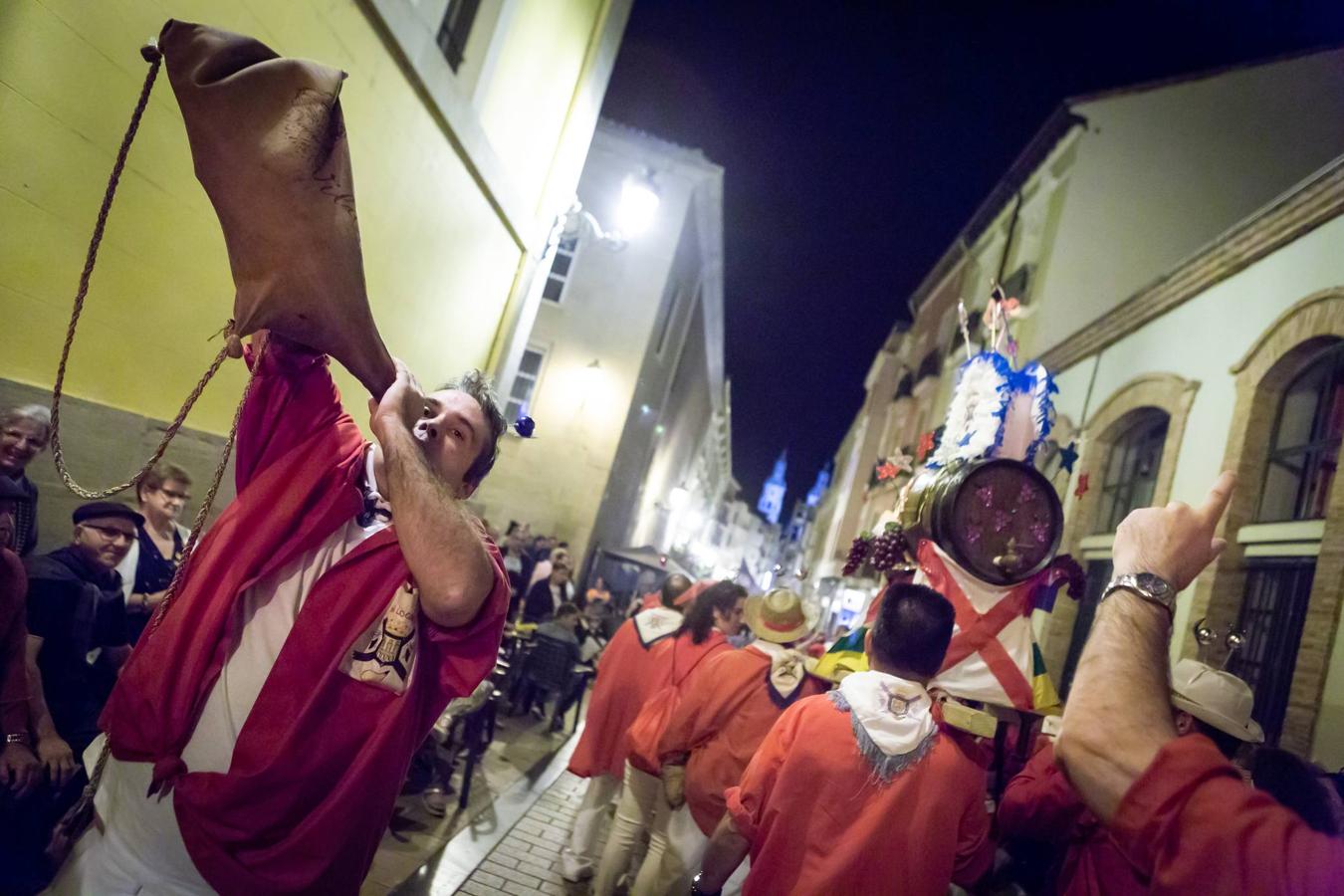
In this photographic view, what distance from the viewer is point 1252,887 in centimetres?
113

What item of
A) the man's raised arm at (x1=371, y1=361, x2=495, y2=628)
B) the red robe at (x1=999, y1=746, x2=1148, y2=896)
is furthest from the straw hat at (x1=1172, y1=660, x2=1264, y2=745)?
the man's raised arm at (x1=371, y1=361, x2=495, y2=628)

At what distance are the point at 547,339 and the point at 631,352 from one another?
2.12m

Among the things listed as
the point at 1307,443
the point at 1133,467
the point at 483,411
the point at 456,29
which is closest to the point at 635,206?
the point at 456,29

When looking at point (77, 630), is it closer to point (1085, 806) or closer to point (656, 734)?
point (656, 734)

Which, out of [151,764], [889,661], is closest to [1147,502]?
[889,661]

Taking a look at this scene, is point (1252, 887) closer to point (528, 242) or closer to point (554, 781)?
point (554, 781)

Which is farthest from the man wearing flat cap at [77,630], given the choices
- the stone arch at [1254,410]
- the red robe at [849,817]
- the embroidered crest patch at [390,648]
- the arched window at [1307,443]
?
the arched window at [1307,443]

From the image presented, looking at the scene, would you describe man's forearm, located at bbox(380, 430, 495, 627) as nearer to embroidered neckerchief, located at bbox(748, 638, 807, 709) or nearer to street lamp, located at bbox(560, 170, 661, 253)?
embroidered neckerchief, located at bbox(748, 638, 807, 709)

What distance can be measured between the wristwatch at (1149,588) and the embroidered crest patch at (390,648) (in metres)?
1.61

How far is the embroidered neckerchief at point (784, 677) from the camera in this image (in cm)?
439

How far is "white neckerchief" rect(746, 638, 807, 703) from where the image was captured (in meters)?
4.40

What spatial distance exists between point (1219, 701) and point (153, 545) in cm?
487

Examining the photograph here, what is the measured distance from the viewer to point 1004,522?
12.4 ft

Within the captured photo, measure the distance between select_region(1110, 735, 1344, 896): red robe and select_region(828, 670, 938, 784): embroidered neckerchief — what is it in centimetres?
155
